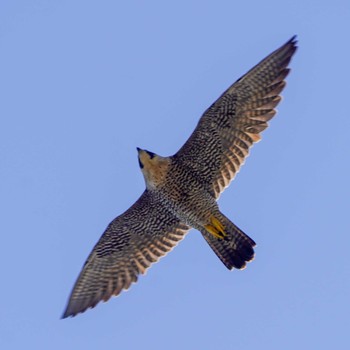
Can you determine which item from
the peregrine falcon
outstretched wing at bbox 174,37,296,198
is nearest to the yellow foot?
the peregrine falcon

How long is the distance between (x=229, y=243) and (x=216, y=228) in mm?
299

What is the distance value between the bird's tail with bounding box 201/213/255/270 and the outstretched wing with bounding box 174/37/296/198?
540 millimetres

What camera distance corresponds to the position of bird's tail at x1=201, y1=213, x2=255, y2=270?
615 inches

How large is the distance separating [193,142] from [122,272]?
2465 millimetres

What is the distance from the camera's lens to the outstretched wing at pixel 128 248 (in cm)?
1650

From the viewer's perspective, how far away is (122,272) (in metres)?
16.8

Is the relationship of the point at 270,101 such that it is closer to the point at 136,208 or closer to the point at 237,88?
the point at 237,88

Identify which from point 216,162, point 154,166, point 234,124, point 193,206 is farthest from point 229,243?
point 234,124

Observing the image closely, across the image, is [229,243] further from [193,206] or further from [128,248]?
[128,248]

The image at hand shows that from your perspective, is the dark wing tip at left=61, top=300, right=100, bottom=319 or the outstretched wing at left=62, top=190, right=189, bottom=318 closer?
the dark wing tip at left=61, top=300, right=100, bottom=319

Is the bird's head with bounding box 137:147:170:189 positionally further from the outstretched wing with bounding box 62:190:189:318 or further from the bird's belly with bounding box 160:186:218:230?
the outstretched wing with bounding box 62:190:189:318

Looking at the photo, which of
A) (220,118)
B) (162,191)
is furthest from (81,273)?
(220,118)

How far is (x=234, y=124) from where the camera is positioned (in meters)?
16.1

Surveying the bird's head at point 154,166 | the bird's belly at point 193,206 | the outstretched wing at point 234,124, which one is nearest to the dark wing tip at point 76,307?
the bird's belly at point 193,206
